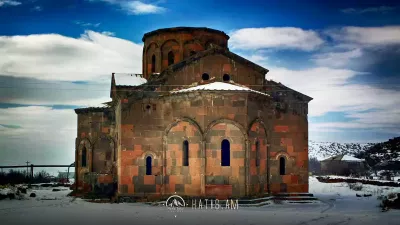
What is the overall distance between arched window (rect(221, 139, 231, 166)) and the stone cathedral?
0.12 feet

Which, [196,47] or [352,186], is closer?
[196,47]

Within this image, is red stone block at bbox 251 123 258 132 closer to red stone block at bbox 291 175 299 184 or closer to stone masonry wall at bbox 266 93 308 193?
stone masonry wall at bbox 266 93 308 193

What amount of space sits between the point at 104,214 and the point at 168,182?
4.20 m

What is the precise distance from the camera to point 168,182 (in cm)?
1780

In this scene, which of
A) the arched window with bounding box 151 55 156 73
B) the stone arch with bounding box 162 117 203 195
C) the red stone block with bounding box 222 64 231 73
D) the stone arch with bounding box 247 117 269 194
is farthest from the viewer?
the arched window with bounding box 151 55 156 73

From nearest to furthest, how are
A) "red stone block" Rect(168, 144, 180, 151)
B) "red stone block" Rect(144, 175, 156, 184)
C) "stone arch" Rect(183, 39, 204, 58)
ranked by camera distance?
"red stone block" Rect(168, 144, 180, 151)
"red stone block" Rect(144, 175, 156, 184)
"stone arch" Rect(183, 39, 204, 58)

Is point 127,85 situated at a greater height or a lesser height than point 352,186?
greater

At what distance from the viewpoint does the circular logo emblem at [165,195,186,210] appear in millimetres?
16411

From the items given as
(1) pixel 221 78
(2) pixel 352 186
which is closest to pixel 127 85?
(1) pixel 221 78

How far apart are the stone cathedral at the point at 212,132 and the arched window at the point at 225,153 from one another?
0.04 meters

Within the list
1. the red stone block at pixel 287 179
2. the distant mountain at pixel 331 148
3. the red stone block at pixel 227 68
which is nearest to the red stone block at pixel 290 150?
the red stone block at pixel 287 179

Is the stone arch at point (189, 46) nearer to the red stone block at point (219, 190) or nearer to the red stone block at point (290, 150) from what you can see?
the red stone block at point (290, 150)

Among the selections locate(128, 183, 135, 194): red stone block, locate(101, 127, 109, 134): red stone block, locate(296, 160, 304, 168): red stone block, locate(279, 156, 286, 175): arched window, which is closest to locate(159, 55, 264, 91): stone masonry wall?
locate(279, 156, 286, 175): arched window

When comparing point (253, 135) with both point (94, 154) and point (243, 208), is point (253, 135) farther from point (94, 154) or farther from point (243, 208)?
point (94, 154)
